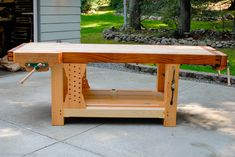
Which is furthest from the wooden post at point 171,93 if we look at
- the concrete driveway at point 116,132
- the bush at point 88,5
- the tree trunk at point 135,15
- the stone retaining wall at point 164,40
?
the bush at point 88,5

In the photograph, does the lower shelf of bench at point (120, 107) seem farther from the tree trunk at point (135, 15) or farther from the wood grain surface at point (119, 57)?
the tree trunk at point (135, 15)

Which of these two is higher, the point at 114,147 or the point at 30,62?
the point at 30,62

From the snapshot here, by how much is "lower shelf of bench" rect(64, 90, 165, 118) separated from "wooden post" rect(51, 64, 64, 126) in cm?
7

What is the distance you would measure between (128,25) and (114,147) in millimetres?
11697

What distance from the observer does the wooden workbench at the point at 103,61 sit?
3908mm

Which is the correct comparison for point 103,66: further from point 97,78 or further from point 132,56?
point 132,56

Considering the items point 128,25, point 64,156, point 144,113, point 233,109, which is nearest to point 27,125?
point 64,156

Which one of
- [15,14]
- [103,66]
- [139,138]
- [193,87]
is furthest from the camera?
[15,14]

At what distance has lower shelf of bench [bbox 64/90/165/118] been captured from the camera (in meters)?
4.14

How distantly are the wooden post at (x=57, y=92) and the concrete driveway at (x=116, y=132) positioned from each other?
103 mm

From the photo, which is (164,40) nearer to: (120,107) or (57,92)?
(120,107)

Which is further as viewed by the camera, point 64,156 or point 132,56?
point 132,56

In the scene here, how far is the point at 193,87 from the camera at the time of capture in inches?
243

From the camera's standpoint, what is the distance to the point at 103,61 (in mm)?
3918
